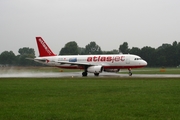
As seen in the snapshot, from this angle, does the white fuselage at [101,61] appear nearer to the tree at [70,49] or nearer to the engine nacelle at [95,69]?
the engine nacelle at [95,69]

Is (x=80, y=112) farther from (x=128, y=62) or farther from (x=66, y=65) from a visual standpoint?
(x=66, y=65)

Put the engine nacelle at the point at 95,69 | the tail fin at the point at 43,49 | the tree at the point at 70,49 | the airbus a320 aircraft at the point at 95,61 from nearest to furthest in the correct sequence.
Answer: the engine nacelle at the point at 95,69, the airbus a320 aircraft at the point at 95,61, the tail fin at the point at 43,49, the tree at the point at 70,49

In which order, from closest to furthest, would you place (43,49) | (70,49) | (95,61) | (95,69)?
(95,69)
(95,61)
(43,49)
(70,49)

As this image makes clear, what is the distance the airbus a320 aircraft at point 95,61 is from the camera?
52.4 m

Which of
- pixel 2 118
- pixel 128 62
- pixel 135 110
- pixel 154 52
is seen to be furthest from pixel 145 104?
pixel 154 52

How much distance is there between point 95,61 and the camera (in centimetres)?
5506

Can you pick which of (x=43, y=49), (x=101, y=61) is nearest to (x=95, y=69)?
(x=101, y=61)

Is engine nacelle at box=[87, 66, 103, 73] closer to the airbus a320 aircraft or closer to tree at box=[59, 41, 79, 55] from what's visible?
the airbus a320 aircraft

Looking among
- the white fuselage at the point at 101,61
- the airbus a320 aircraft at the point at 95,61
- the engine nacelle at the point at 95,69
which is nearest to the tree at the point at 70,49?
the airbus a320 aircraft at the point at 95,61

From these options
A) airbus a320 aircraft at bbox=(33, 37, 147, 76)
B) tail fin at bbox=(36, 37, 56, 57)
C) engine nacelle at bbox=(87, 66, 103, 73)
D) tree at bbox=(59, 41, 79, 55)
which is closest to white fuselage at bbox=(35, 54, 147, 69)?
airbus a320 aircraft at bbox=(33, 37, 147, 76)

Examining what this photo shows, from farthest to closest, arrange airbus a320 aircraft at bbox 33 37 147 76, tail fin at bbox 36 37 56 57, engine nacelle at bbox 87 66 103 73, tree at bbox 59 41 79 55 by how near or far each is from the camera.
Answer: tree at bbox 59 41 79 55 → tail fin at bbox 36 37 56 57 → airbus a320 aircraft at bbox 33 37 147 76 → engine nacelle at bbox 87 66 103 73

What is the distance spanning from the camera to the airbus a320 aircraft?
5241 cm

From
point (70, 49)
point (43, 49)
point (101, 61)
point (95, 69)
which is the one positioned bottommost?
point (95, 69)

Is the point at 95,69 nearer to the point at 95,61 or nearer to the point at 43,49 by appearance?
the point at 95,61
